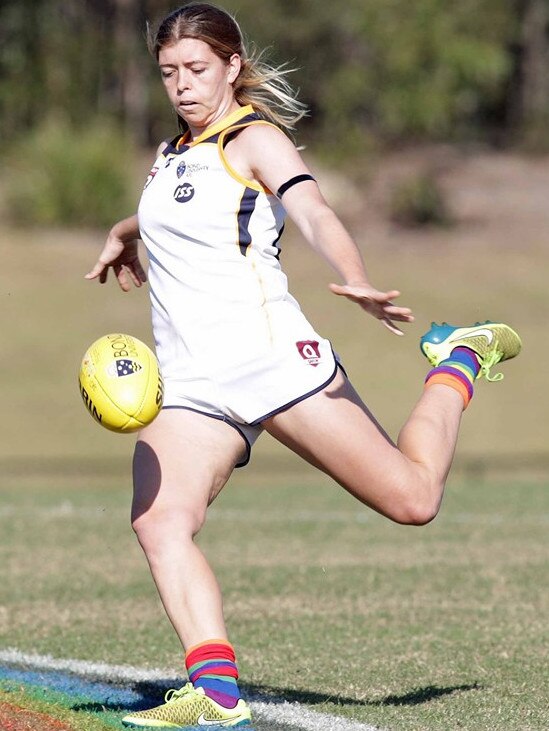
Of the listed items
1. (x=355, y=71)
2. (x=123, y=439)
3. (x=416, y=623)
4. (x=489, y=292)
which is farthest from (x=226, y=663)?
(x=355, y=71)

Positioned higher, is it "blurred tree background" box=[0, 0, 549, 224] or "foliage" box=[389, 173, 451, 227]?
"blurred tree background" box=[0, 0, 549, 224]

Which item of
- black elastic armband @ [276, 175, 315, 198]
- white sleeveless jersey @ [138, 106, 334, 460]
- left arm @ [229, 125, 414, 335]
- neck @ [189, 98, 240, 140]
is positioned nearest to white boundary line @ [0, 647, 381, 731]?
white sleeveless jersey @ [138, 106, 334, 460]

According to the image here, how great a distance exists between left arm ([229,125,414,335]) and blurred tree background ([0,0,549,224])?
42670 mm

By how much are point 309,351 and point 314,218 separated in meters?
0.47

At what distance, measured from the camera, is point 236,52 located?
16.7ft

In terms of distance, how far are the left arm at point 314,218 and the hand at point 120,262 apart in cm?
98

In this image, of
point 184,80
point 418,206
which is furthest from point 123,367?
point 418,206

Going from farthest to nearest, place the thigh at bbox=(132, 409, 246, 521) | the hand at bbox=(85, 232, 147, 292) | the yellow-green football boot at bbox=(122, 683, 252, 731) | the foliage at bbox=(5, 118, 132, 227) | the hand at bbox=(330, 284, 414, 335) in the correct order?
the foliage at bbox=(5, 118, 132, 227)
the hand at bbox=(85, 232, 147, 292)
the thigh at bbox=(132, 409, 246, 521)
the yellow-green football boot at bbox=(122, 683, 252, 731)
the hand at bbox=(330, 284, 414, 335)

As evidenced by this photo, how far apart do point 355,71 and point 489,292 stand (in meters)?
17.4

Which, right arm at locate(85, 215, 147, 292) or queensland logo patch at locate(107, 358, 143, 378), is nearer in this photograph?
queensland logo patch at locate(107, 358, 143, 378)

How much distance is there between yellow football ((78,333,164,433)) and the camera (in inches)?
192

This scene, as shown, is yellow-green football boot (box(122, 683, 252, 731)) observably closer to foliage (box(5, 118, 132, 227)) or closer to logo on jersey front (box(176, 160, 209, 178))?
logo on jersey front (box(176, 160, 209, 178))

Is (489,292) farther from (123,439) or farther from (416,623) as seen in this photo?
(416,623)

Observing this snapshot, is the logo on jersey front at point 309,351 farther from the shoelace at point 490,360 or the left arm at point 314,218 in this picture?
the shoelace at point 490,360
